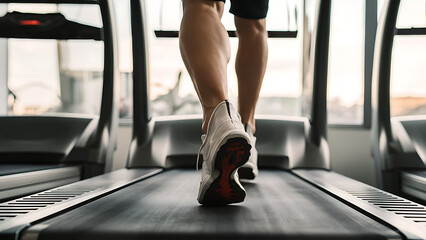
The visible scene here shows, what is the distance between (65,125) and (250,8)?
145 centimetres

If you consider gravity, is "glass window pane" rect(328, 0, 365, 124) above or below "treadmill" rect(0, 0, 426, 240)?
above

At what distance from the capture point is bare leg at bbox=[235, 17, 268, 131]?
156 cm

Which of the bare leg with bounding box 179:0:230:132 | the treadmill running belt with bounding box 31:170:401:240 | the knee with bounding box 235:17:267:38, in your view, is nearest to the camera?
the treadmill running belt with bounding box 31:170:401:240

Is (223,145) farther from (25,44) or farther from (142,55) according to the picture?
(25,44)

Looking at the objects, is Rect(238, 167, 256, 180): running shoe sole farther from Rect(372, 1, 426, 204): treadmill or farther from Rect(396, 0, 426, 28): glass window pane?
Rect(396, 0, 426, 28): glass window pane

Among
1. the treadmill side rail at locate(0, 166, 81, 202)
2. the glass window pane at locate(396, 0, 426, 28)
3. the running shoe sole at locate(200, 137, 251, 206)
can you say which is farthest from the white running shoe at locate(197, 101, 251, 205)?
the glass window pane at locate(396, 0, 426, 28)

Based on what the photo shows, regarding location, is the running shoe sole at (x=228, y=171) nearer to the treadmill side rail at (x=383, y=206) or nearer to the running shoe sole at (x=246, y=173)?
the treadmill side rail at (x=383, y=206)

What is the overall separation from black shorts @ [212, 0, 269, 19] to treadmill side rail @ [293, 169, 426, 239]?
2.00 feet

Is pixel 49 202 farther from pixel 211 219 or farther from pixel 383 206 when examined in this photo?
pixel 383 206

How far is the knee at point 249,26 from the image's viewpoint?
1547 millimetres

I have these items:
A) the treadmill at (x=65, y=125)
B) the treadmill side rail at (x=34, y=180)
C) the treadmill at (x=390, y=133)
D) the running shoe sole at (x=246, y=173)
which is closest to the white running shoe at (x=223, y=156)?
the running shoe sole at (x=246, y=173)

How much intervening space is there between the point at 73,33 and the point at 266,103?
1668 millimetres

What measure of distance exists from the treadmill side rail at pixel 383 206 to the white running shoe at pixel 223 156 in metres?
0.30

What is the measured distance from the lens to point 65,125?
2482 mm
